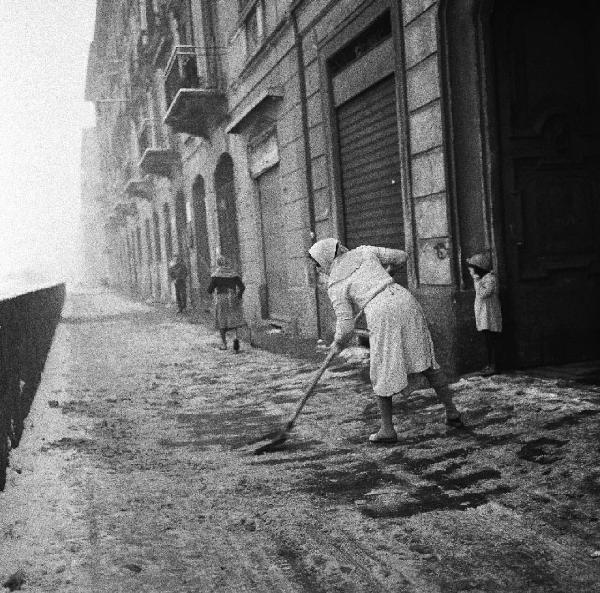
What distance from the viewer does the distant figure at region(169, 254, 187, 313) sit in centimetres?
1905

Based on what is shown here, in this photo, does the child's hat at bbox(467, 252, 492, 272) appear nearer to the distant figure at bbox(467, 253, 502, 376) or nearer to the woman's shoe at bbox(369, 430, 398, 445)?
the distant figure at bbox(467, 253, 502, 376)

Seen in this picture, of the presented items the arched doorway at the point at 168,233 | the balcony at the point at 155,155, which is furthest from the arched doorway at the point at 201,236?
the arched doorway at the point at 168,233

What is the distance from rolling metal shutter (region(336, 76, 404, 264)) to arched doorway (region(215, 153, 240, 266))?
6.20 m

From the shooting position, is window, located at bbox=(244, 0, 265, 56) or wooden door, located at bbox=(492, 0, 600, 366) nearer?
wooden door, located at bbox=(492, 0, 600, 366)

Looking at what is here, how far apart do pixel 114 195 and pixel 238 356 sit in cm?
3241

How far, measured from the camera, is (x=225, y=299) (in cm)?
1106

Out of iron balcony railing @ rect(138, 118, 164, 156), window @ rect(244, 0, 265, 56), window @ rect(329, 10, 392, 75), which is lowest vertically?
window @ rect(329, 10, 392, 75)

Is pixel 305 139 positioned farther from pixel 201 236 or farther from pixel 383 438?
pixel 201 236

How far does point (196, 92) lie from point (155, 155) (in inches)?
282

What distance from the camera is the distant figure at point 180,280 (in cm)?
1905

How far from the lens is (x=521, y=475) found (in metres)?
3.74

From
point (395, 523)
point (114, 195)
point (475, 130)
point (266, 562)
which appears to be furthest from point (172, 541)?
point (114, 195)

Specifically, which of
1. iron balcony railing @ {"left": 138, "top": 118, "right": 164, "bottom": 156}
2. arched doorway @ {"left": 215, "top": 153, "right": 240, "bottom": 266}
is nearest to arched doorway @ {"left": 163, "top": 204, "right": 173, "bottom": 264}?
iron balcony railing @ {"left": 138, "top": 118, "right": 164, "bottom": 156}

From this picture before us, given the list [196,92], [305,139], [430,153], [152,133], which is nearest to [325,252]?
[430,153]
